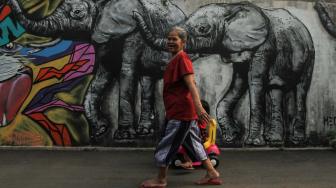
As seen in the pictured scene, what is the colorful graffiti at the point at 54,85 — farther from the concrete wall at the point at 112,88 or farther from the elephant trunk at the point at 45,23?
the elephant trunk at the point at 45,23

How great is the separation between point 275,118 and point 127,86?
2668mm

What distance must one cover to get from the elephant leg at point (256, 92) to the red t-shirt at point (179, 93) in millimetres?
3105

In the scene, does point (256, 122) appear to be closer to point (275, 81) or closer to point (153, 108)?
point (275, 81)

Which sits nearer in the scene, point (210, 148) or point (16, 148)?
point (210, 148)

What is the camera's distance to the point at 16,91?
795 centimetres

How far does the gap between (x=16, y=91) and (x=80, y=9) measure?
176cm

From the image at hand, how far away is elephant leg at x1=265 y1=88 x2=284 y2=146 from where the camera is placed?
830 centimetres

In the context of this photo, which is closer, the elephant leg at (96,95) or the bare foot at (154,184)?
the bare foot at (154,184)

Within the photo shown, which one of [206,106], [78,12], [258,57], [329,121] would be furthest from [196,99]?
[329,121]

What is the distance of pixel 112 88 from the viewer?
8.06 meters

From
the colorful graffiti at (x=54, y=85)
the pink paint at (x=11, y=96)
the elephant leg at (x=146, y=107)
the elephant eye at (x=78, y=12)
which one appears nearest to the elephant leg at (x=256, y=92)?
the elephant leg at (x=146, y=107)

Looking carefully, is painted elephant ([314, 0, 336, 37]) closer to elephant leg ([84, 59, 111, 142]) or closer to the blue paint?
elephant leg ([84, 59, 111, 142])

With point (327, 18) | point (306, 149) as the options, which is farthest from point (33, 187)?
point (327, 18)

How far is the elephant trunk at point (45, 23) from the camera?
797 cm
